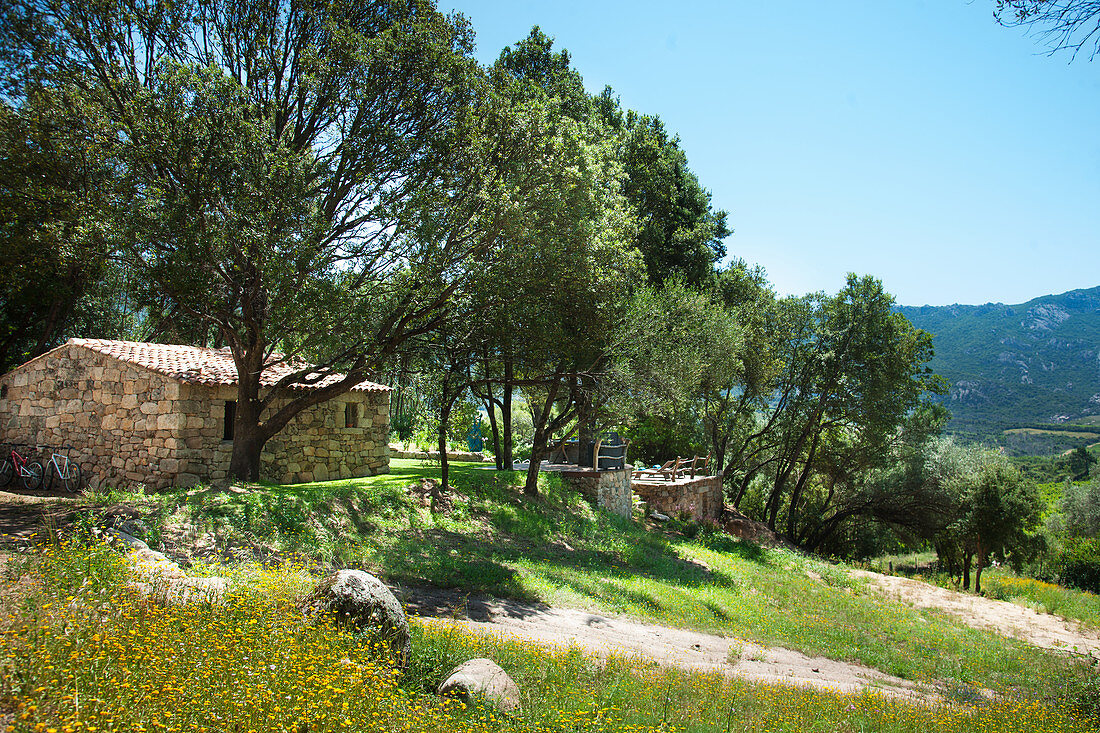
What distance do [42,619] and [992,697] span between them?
457 inches

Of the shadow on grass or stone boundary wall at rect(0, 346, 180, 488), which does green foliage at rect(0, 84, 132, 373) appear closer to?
stone boundary wall at rect(0, 346, 180, 488)

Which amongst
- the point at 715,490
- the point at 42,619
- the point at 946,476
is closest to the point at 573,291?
the point at 42,619

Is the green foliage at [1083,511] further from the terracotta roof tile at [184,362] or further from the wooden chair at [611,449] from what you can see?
the terracotta roof tile at [184,362]

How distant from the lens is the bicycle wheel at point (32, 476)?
16438 millimetres

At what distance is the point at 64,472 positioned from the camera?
16219mm

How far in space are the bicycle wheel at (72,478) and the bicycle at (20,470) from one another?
0.99 m

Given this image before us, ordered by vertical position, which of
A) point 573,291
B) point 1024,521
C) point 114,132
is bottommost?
point 1024,521

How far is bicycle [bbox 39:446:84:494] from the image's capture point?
1611cm

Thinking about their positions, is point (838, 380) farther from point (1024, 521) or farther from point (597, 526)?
point (597, 526)

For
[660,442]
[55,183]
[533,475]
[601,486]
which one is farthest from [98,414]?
[660,442]

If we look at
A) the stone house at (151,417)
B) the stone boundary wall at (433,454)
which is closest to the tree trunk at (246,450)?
the stone house at (151,417)

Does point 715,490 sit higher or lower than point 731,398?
lower

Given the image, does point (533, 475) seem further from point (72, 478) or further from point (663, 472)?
point (663, 472)

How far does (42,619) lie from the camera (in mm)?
4559
